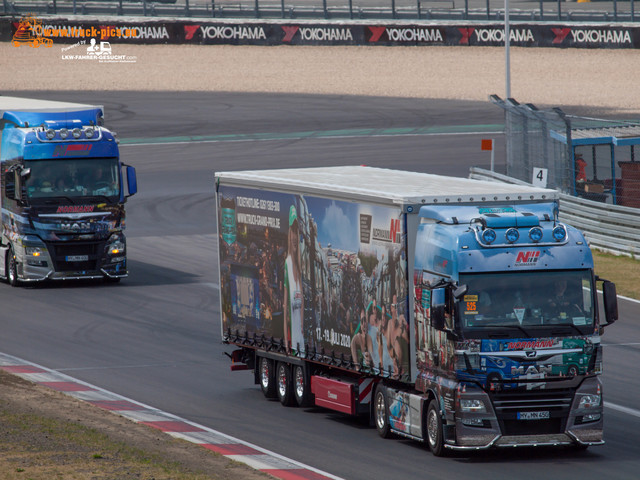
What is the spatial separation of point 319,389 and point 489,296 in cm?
377

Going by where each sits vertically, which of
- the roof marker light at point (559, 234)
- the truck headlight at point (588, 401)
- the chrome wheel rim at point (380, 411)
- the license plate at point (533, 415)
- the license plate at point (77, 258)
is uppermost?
the roof marker light at point (559, 234)

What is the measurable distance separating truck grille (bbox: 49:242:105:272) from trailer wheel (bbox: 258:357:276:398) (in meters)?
10.8

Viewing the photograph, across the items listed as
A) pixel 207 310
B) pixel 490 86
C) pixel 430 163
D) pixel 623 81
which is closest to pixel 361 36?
pixel 490 86

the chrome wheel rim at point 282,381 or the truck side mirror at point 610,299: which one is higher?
the truck side mirror at point 610,299

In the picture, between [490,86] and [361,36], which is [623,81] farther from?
[361,36]

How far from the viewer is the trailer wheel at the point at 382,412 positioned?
15.7 meters

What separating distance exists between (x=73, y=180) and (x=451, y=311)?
16028mm

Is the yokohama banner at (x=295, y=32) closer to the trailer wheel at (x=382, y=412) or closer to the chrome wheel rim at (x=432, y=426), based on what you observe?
the trailer wheel at (x=382, y=412)

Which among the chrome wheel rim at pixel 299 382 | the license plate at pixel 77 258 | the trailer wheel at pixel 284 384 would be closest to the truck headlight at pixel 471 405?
the chrome wheel rim at pixel 299 382

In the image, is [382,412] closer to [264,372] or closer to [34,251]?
[264,372]

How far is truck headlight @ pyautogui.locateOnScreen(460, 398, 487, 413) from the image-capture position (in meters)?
14.1

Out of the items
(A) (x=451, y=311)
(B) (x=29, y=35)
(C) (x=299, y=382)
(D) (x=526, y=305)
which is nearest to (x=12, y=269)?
(C) (x=299, y=382)

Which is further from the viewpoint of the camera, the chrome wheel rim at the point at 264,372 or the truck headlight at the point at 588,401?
the chrome wheel rim at the point at 264,372

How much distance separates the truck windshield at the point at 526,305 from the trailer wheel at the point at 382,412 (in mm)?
2039
